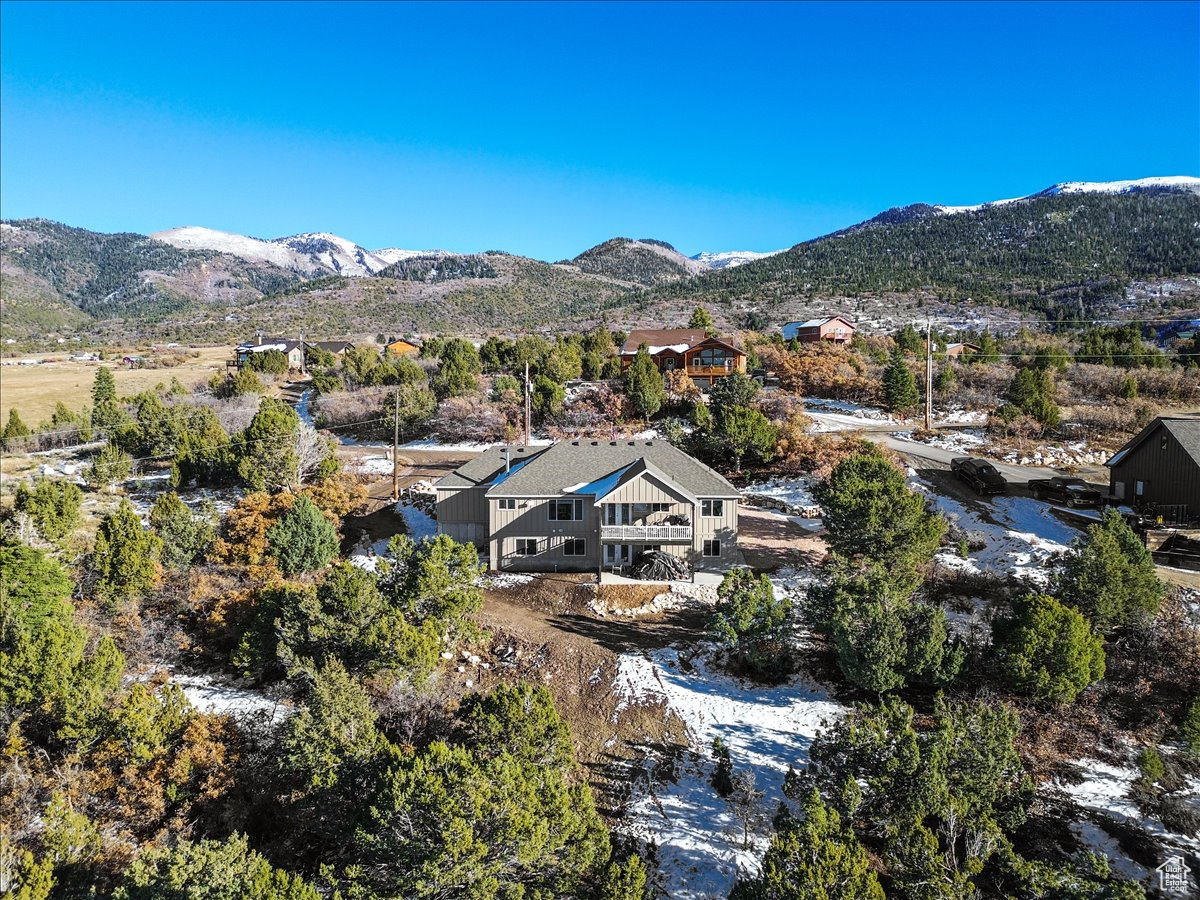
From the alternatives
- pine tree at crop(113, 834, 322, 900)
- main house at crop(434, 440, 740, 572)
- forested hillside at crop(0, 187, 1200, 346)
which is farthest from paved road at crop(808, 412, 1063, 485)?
forested hillside at crop(0, 187, 1200, 346)

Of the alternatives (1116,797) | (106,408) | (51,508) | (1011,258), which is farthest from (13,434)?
(1011,258)

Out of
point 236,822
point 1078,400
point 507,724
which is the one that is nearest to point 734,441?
point 507,724

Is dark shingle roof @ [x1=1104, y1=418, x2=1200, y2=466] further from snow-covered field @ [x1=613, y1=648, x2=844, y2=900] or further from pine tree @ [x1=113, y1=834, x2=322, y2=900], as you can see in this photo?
pine tree @ [x1=113, y1=834, x2=322, y2=900]

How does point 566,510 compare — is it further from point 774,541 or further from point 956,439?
point 956,439

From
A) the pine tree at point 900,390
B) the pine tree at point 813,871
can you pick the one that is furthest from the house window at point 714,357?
the pine tree at point 813,871

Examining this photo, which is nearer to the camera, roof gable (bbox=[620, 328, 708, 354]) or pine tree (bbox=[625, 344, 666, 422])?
pine tree (bbox=[625, 344, 666, 422])

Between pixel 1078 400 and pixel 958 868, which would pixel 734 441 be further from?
pixel 1078 400
